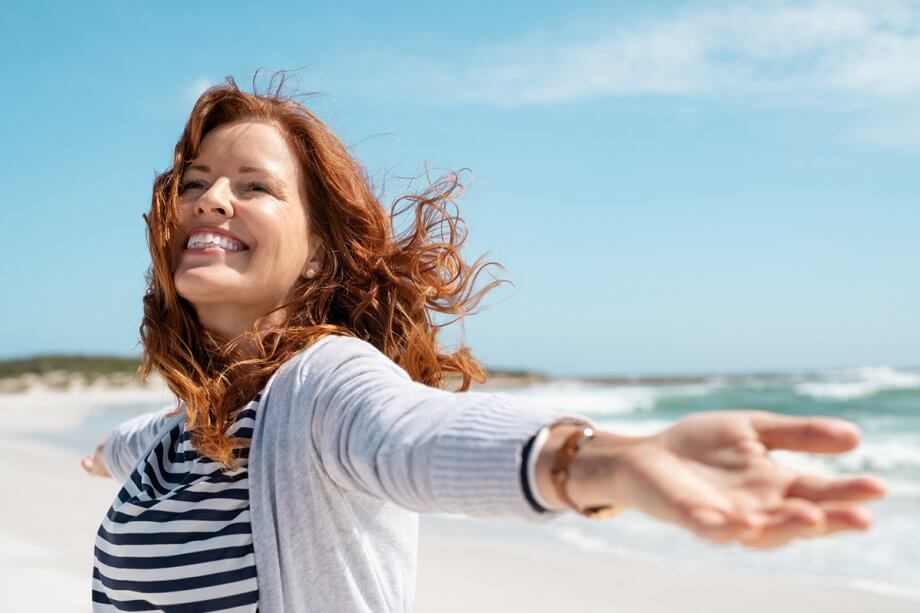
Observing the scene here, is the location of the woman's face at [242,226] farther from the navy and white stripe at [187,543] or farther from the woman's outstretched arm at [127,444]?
the woman's outstretched arm at [127,444]

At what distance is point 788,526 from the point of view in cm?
100

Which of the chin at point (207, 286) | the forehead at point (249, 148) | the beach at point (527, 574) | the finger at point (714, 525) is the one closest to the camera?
the finger at point (714, 525)

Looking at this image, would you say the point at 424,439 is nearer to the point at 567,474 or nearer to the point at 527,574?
the point at 567,474

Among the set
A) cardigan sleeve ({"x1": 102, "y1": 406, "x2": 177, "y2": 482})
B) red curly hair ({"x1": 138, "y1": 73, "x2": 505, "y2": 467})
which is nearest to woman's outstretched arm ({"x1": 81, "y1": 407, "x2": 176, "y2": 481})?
cardigan sleeve ({"x1": 102, "y1": 406, "x2": 177, "y2": 482})

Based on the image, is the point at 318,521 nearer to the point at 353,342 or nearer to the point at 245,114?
the point at 353,342

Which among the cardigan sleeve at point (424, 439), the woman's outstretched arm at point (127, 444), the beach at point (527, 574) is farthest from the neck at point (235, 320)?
the beach at point (527, 574)

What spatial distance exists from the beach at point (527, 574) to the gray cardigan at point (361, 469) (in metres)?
2.35

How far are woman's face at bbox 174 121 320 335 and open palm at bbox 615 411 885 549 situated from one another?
1227mm

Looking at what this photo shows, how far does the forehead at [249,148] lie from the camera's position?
2164 millimetres

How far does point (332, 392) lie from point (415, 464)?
1.32ft

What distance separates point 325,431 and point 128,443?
164 centimetres

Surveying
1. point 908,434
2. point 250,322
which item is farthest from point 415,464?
point 908,434

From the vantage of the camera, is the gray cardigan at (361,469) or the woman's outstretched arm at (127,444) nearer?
the gray cardigan at (361,469)

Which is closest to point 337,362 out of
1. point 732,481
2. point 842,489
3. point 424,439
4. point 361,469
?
point 361,469
